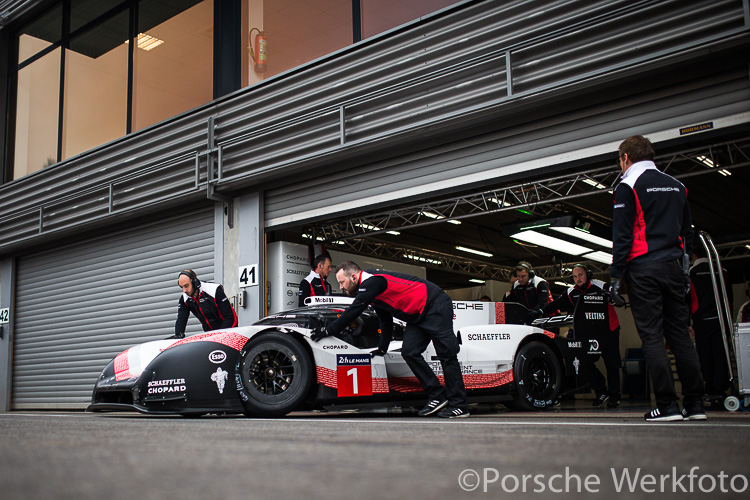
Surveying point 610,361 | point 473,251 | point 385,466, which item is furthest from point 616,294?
point 473,251

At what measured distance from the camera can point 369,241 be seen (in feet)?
47.5

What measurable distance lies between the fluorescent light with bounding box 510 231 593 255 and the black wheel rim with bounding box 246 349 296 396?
26.3 ft

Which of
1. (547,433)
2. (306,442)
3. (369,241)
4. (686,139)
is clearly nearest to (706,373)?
(686,139)

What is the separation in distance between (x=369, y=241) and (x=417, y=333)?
8.74m

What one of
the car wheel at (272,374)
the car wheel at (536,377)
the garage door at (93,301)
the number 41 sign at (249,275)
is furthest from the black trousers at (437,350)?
the garage door at (93,301)

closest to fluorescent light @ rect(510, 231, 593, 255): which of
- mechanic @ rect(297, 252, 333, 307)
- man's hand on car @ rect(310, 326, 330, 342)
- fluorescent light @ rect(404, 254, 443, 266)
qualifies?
fluorescent light @ rect(404, 254, 443, 266)

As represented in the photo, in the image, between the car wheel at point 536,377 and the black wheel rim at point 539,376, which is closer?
the car wheel at point 536,377

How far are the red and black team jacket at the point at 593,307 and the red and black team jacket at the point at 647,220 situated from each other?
4.25 meters

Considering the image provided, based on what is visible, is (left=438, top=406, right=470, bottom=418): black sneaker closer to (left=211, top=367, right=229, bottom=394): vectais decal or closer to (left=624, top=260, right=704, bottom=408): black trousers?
(left=624, top=260, right=704, bottom=408): black trousers

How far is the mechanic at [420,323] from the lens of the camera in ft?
18.5

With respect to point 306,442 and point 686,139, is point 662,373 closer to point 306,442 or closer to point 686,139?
point 306,442

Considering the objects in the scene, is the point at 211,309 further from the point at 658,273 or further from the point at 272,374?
the point at 658,273

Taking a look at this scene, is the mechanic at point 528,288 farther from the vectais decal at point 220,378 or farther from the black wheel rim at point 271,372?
the vectais decal at point 220,378

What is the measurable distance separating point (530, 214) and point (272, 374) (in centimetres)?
857
